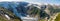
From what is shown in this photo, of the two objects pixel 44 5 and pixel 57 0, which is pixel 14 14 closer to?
pixel 44 5

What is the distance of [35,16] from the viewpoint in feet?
2.77

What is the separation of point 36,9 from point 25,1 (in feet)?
0.33

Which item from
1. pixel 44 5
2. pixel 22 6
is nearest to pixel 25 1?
pixel 22 6

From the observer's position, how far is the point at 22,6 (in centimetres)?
85

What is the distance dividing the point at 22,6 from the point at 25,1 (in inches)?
1.8

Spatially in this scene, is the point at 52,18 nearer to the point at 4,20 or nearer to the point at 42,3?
the point at 42,3

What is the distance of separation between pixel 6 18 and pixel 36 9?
0.23 m

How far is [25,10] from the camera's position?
85 cm

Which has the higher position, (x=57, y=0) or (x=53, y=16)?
(x=57, y=0)

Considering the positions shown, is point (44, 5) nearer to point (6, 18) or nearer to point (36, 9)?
point (36, 9)

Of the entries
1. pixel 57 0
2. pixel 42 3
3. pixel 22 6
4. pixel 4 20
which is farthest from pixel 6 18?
pixel 57 0

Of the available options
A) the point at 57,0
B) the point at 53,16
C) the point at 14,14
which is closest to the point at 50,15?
the point at 53,16

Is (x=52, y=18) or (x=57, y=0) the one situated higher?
(x=57, y=0)

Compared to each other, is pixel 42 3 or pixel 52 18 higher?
pixel 42 3
